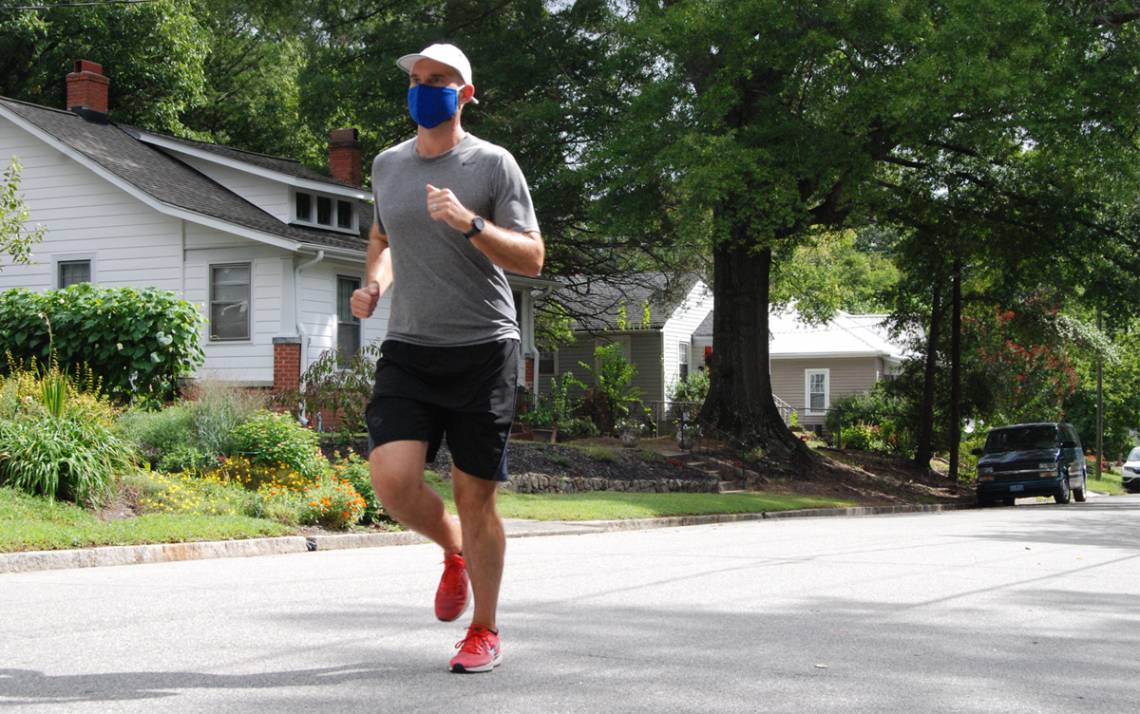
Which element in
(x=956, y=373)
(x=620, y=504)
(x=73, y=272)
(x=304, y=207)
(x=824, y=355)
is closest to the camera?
(x=620, y=504)

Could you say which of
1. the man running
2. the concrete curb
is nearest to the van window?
the concrete curb

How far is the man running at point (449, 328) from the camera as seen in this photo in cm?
506

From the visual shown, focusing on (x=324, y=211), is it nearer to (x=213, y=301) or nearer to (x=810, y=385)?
(x=213, y=301)

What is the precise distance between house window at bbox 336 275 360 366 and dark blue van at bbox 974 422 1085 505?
1385cm

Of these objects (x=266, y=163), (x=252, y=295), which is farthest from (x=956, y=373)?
(x=252, y=295)

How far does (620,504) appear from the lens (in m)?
18.6

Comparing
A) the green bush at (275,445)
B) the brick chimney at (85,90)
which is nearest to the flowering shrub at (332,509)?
the green bush at (275,445)

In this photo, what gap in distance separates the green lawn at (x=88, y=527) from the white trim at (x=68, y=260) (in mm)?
15555

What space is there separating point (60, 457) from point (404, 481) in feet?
29.2

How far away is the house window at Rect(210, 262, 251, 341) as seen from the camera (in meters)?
25.6

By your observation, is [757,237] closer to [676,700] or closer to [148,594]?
[148,594]

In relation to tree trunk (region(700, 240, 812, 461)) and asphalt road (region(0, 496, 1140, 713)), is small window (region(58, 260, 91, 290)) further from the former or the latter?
asphalt road (region(0, 496, 1140, 713))

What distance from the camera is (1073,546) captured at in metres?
13.9

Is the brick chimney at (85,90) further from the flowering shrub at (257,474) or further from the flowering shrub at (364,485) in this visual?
the flowering shrub at (364,485)
